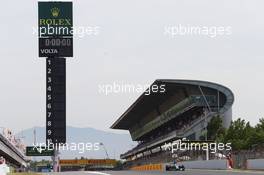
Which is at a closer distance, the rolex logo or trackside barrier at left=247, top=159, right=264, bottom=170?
trackside barrier at left=247, top=159, right=264, bottom=170

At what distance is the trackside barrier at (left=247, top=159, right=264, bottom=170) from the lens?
168 ft

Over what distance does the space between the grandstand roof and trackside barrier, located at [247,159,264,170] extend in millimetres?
45851

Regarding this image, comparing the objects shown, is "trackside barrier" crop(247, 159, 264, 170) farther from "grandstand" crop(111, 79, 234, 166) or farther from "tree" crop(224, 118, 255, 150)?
"grandstand" crop(111, 79, 234, 166)

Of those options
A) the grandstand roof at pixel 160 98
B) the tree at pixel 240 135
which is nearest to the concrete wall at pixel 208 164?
the tree at pixel 240 135

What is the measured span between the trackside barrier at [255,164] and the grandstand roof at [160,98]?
45851 millimetres

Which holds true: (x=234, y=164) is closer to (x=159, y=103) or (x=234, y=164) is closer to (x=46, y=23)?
(x=46, y=23)

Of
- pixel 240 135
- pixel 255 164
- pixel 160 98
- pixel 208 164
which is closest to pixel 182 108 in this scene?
pixel 160 98

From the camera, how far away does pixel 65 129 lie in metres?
79.1

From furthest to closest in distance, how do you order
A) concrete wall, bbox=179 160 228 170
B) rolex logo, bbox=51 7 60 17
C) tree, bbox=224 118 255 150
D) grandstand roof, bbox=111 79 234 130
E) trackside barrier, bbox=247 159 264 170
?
grandstand roof, bbox=111 79 234 130
tree, bbox=224 118 255 150
rolex logo, bbox=51 7 60 17
concrete wall, bbox=179 160 228 170
trackside barrier, bbox=247 159 264 170

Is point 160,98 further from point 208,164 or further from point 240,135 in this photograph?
point 208,164

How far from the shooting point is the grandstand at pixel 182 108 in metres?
98.5

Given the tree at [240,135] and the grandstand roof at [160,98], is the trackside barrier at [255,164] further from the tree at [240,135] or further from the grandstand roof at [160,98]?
the grandstand roof at [160,98]

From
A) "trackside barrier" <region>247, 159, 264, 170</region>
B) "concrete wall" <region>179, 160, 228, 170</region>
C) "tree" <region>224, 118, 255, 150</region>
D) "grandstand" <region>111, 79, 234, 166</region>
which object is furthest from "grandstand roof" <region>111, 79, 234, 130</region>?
"trackside barrier" <region>247, 159, 264, 170</region>

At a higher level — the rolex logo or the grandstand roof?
the rolex logo
